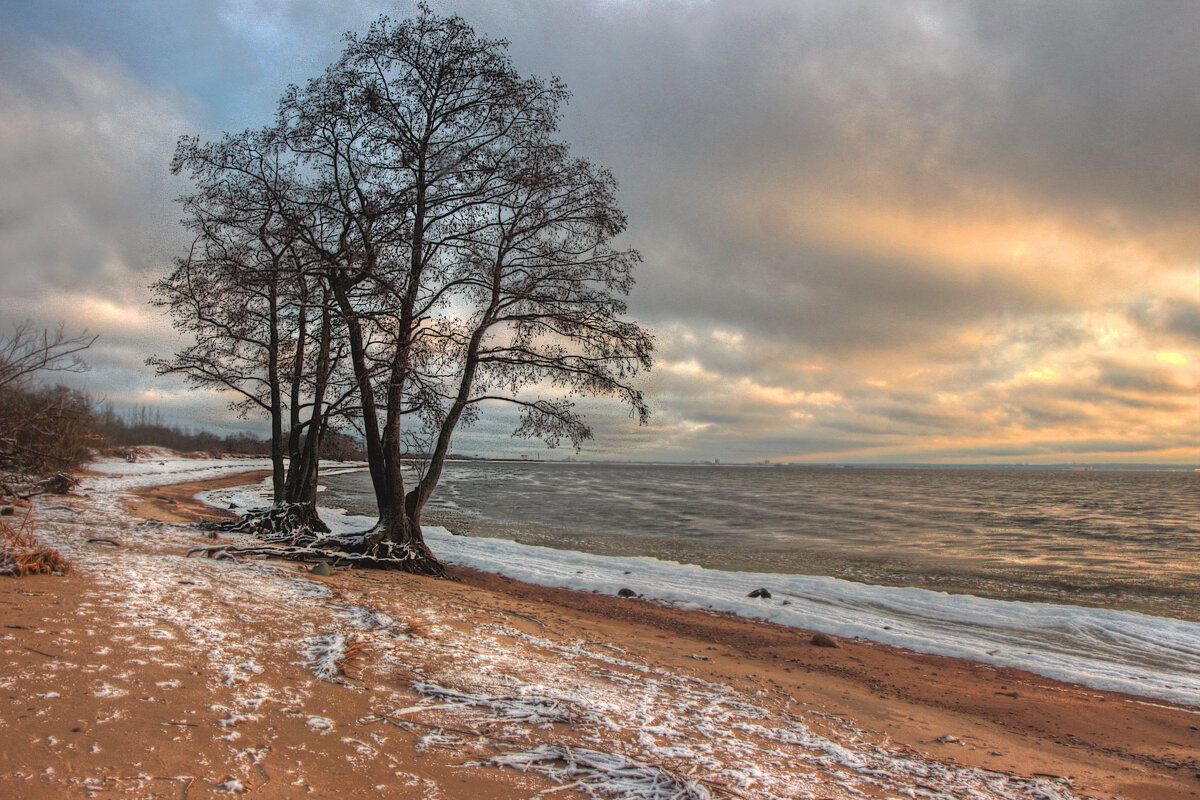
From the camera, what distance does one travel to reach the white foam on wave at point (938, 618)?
8320 mm

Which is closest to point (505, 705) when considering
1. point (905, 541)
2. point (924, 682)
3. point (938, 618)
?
point (924, 682)

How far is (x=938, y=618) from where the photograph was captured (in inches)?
427

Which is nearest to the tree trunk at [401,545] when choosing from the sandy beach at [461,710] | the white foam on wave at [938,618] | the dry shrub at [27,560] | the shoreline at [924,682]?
the shoreline at [924,682]

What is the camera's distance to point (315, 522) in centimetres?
1352

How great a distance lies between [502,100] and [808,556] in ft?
48.0

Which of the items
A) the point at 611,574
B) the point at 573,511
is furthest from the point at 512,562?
the point at 573,511

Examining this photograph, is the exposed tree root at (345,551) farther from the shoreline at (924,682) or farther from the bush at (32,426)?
the bush at (32,426)

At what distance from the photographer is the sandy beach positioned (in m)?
3.00

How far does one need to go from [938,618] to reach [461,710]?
9.89 m

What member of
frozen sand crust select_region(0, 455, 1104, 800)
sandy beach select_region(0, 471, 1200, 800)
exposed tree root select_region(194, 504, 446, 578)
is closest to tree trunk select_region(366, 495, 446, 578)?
exposed tree root select_region(194, 504, 446, 578)

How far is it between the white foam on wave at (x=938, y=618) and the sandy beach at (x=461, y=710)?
1029mm

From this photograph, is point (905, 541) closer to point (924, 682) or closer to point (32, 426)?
point (924, 682)

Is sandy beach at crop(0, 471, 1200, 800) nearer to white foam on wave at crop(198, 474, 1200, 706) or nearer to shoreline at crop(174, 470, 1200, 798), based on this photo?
shoreline at crop(174, 470, 1200, 798)

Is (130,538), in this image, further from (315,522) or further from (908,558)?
(908,558)
